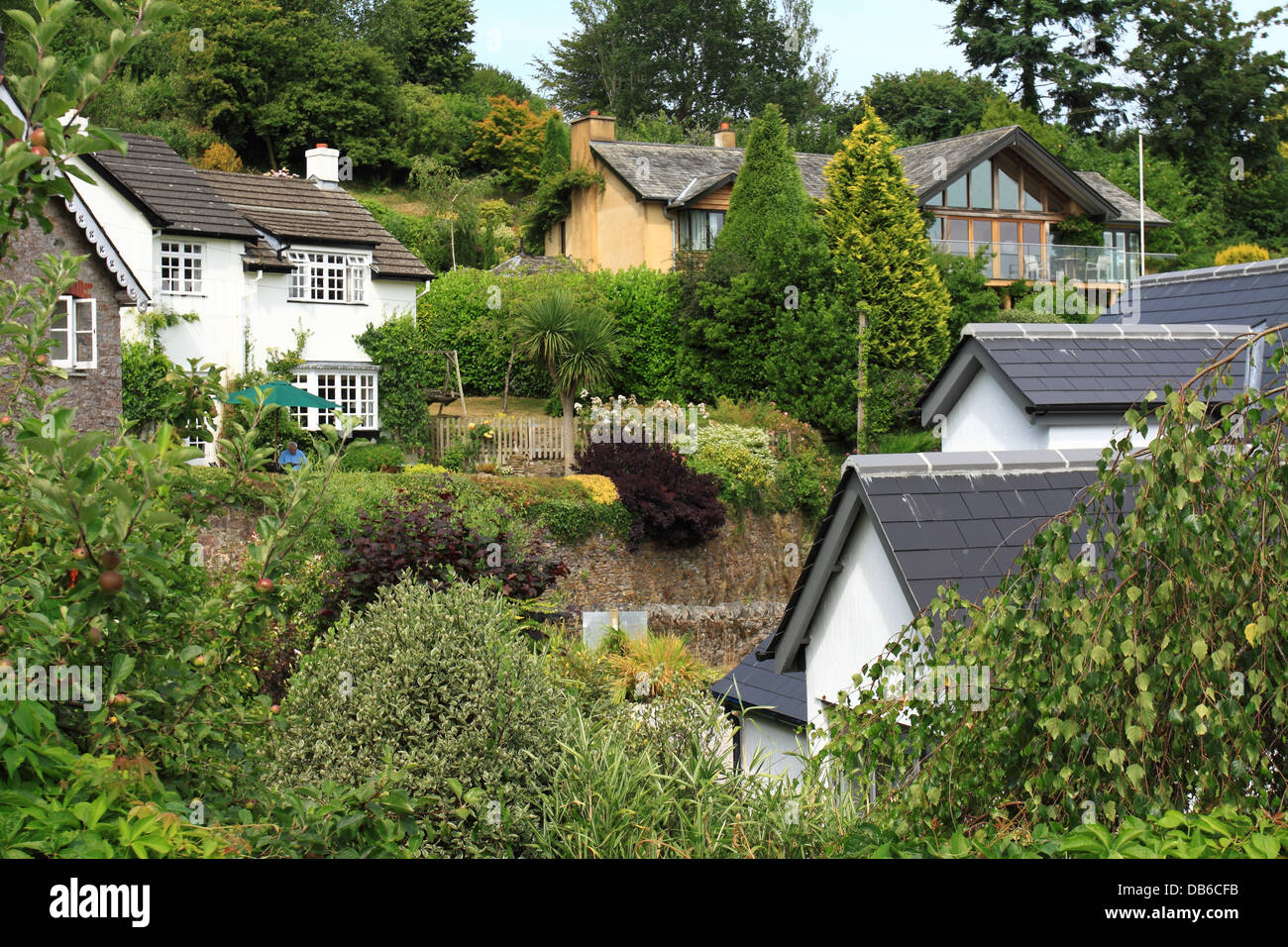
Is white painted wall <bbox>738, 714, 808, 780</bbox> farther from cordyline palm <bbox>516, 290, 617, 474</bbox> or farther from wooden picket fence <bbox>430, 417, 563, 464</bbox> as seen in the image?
cordyline palm <bbox>516, 290, 617, 474</bbox>

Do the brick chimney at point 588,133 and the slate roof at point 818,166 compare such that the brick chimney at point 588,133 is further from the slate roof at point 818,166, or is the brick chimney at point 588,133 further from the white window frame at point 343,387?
the white window frame at point 343,387

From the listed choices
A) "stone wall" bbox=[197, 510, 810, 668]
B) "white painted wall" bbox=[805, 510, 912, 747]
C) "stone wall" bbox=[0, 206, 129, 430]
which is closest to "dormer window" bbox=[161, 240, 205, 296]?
"stone wall" bbox=[0, 206, 129, 430]

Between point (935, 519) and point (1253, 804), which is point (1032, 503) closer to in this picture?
point (935, 519)

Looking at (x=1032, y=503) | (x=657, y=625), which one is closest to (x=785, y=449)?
(x=657, y=625)

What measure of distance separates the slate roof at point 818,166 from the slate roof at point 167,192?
14.4 metres

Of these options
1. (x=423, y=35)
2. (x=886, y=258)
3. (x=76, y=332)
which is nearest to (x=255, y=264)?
(x=76, y=332)

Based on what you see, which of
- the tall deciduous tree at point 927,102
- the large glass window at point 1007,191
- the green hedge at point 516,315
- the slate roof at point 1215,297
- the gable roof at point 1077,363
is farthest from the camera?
the tall deciduous tree at point 927,102

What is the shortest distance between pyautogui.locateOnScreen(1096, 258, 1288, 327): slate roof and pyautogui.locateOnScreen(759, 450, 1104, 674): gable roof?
5.68 metres

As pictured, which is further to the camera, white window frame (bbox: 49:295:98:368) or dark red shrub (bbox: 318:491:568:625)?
white window frame (bbox: 49:295:98:368)

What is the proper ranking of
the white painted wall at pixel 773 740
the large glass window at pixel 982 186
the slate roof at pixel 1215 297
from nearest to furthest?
the white painted wall at pixel 773 740 < the slate roof at pixel 1215 297 < the large glass window at pixel 982 186

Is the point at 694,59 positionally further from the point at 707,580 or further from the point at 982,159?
the point at 707,580

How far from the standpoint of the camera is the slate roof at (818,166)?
38281mm

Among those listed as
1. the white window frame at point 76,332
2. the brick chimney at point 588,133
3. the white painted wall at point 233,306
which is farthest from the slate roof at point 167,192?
the brick chimney at point 588,133

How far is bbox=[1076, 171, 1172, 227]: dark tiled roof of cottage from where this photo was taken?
41.8 meters
